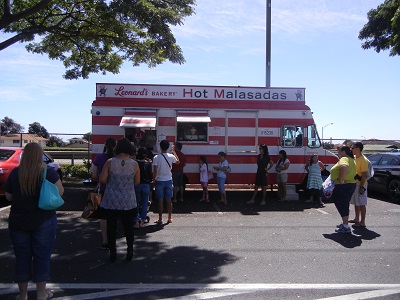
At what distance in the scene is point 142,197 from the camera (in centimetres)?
812

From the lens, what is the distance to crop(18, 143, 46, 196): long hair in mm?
4148

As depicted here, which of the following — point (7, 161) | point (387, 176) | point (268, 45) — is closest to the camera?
point (7, 161)

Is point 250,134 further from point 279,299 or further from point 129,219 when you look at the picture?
point 279,299

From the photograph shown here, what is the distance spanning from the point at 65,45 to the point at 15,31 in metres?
1.63

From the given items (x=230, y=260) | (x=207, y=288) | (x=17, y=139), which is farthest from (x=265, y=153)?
(x=17, y=139)

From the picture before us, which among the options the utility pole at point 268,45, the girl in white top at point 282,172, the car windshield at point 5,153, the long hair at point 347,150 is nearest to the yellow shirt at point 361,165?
the long hair at point 347,150

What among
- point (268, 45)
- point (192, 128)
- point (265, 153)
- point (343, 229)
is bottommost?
point (343, 229)

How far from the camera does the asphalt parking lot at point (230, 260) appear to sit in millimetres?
4855

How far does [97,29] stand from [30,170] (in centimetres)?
844

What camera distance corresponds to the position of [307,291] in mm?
4828

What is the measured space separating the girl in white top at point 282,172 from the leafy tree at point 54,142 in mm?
11904

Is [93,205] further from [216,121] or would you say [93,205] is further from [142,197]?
[216,121]

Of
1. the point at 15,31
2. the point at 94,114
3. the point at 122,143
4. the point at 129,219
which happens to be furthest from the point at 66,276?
the point at 15,31

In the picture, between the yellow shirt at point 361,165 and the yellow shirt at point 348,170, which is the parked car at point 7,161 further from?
the yellow shirt at point 361,165
